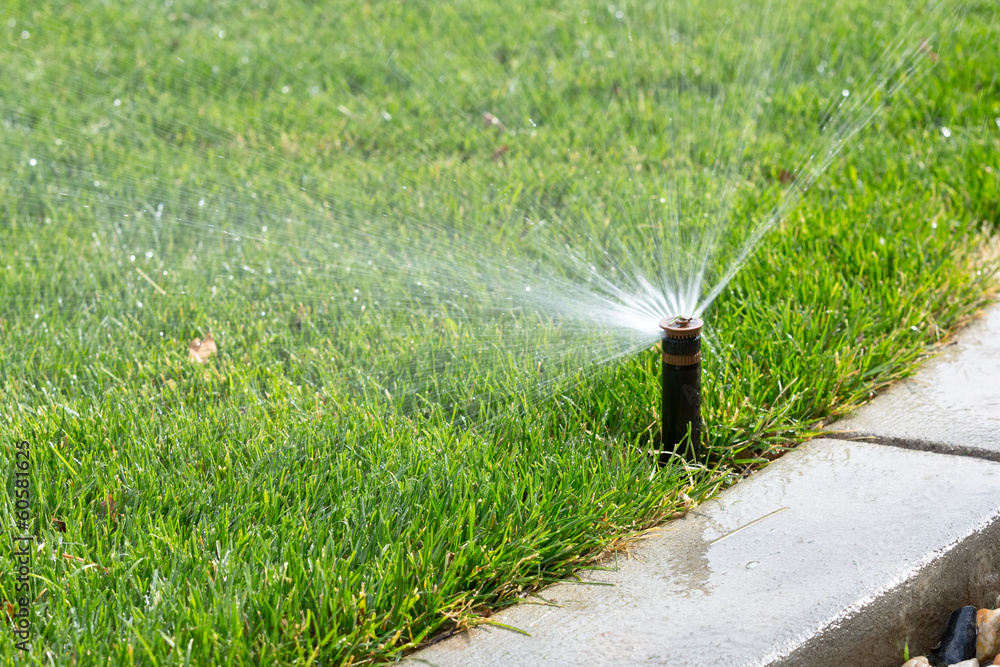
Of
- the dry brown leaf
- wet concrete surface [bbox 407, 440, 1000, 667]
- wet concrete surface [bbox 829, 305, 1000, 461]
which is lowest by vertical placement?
wet concrete surface [bbox 407, 440, 1000, 667]

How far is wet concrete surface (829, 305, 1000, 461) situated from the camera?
2.38 meters

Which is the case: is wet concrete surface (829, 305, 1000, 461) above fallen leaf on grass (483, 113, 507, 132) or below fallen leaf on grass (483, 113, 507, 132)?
below

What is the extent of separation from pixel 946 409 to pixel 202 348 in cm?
200

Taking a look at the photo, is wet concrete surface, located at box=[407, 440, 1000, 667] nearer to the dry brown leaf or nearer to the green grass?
the green grass

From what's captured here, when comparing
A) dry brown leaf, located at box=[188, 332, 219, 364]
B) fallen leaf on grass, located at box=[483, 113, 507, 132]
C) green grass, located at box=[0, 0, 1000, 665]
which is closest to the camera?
green grass, located at box=[0, 0, 1000, 665]

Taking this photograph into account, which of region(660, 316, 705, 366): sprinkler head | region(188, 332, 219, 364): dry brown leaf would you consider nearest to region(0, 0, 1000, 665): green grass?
region(188, 332, 219, 364): dry brown leaf

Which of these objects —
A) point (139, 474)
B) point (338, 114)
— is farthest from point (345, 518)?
point (338, 114)

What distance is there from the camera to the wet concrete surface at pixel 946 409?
2379 millimetres

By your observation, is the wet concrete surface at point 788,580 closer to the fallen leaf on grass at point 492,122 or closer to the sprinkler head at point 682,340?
the sprinkler head at point 682,340

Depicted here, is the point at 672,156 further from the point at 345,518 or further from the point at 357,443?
the point at 345,518

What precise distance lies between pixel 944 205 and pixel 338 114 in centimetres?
258

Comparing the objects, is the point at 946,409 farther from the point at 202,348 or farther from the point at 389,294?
the point at 202,348

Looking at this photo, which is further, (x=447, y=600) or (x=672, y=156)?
(x=672, y=156)

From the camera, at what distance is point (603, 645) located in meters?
1.76
